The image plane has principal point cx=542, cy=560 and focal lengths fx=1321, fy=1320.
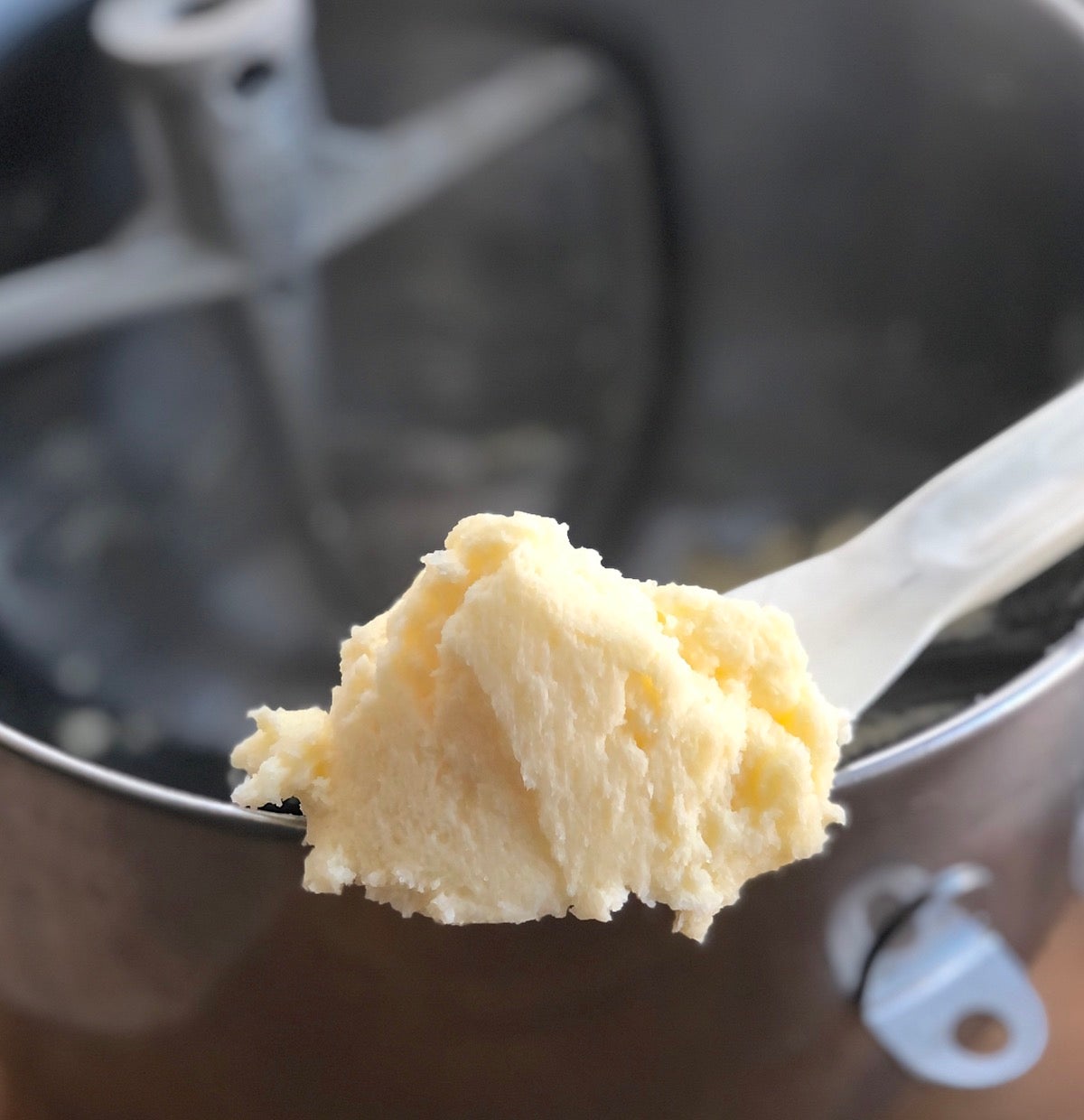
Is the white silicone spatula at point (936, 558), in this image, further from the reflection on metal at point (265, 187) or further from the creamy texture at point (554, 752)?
the reflection on metal at point (265, 187)

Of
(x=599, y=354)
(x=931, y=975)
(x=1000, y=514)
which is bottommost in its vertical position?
(x=931, y=975)

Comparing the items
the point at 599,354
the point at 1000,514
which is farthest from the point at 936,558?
the point at 599,354

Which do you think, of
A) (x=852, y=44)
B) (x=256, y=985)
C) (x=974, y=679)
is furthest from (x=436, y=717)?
(x=852, y=44)

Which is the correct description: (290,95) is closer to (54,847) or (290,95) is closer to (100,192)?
(100,192)

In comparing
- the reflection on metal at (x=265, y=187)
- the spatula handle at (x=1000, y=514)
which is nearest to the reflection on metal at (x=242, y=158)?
the reflection on metal at (x=265, y=187)

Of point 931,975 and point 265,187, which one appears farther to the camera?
point 265,187

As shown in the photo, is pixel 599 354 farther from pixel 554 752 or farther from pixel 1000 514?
pixel 554 752

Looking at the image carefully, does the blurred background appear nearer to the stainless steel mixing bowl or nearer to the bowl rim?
the stainless steel mixing bowl

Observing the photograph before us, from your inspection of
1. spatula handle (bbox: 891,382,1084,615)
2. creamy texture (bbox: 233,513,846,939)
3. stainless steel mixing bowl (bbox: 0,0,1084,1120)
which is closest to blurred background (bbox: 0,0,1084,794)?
stainless steel mixing bowl (bbox: 0,0,1084,1120)
